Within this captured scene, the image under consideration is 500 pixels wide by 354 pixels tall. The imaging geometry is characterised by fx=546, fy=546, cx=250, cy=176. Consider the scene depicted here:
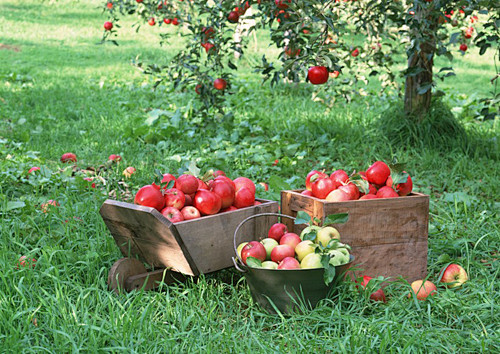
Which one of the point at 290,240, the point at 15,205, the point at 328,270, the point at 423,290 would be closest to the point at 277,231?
the point at 290,240

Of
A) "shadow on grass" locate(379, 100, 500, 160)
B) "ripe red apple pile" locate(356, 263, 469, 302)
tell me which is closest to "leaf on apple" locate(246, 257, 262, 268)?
"ripe red apple pile" locate(356, 263, 469, 302)

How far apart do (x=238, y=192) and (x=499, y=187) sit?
7.56 ft

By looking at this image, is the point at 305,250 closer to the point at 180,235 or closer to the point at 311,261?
the point at 311,261

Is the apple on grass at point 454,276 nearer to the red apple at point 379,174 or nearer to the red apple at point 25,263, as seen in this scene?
the red apple at point 379,174

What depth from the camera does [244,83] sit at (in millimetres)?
8453

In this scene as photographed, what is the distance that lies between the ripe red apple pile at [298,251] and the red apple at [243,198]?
28 centimetres

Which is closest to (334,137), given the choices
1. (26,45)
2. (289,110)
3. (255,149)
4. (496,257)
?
(255,149)

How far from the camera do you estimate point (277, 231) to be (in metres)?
2.64

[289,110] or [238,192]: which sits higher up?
[238,192]

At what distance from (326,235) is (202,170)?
112 cm

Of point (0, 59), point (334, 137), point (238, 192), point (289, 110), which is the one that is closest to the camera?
point (238, 192)

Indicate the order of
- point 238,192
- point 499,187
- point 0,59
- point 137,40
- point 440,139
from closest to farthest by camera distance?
point 238,192 → point 499,187 → point 440,139 → point 0,59 → point 137,40

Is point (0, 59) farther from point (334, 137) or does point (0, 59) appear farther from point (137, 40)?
point (334, 137)

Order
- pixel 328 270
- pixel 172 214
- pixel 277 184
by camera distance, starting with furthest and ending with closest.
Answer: pixel 277 184
pixel 172 214
pixel 328 270
